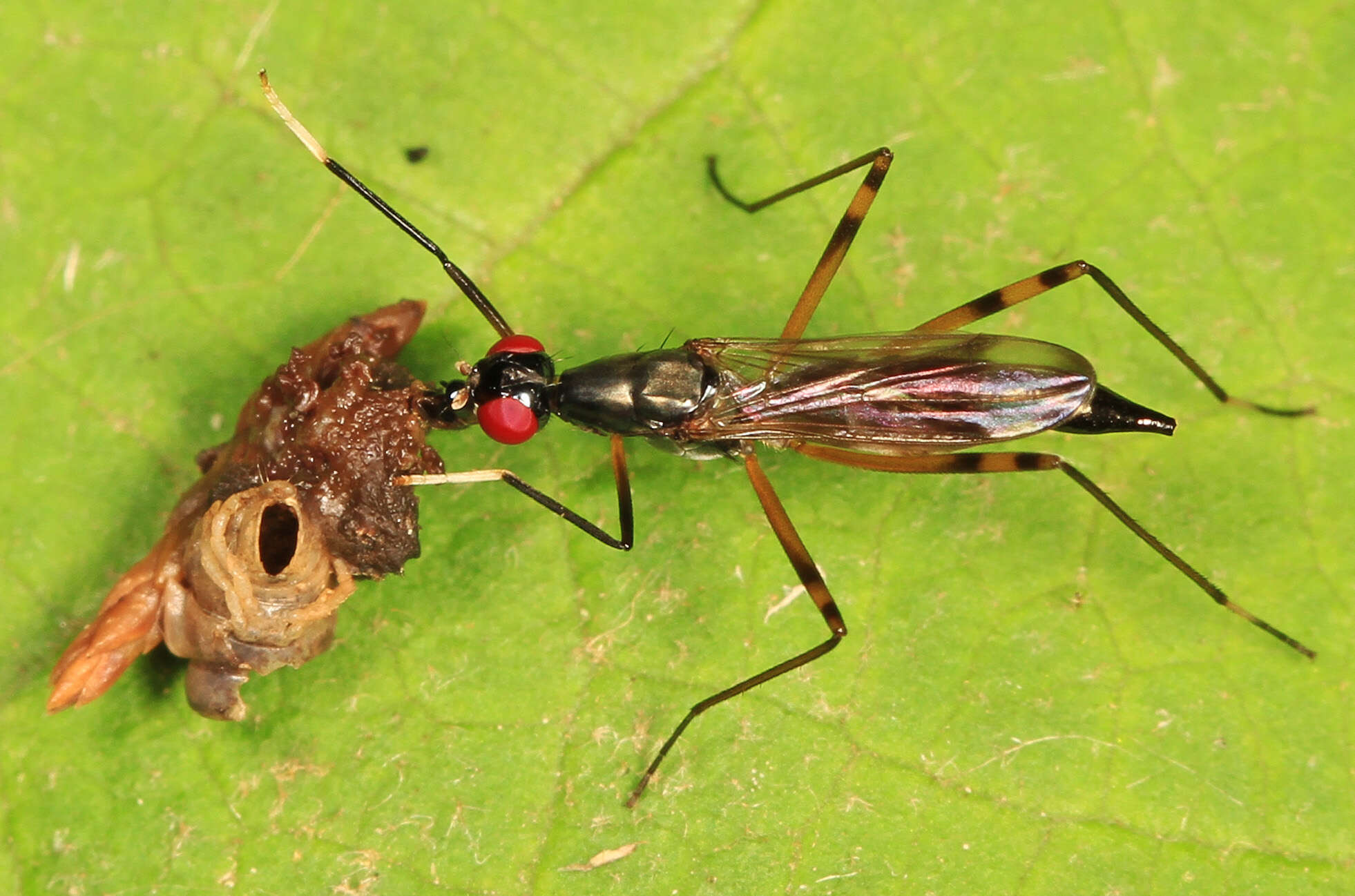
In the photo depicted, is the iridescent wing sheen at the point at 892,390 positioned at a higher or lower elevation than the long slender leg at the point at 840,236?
lower

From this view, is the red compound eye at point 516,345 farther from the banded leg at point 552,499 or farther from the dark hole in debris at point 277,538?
the dark hole in debris at point 277,538

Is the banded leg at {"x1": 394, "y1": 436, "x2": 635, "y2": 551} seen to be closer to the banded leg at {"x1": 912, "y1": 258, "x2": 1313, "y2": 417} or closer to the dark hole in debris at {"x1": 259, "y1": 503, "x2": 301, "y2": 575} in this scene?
the dark hole in debris at {"x1": 259, "y1": 503, "x2": 301, "y2": 575}

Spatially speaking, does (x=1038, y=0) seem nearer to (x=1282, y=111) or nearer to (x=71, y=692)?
(x=1282, y=111)

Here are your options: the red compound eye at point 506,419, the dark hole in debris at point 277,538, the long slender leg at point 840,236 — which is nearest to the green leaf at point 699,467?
the long slender leg at point 840,236

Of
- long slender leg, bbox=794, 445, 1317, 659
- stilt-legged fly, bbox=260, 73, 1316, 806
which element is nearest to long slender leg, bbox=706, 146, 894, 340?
stilt-legged fly, bbox=260, 73, 1316, 806

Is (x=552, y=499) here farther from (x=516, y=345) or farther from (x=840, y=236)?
(x=840, y=236)

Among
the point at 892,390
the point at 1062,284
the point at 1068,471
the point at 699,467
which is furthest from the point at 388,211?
the point at 1068,471

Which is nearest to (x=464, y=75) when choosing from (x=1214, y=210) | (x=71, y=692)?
(x=71, y=692)
